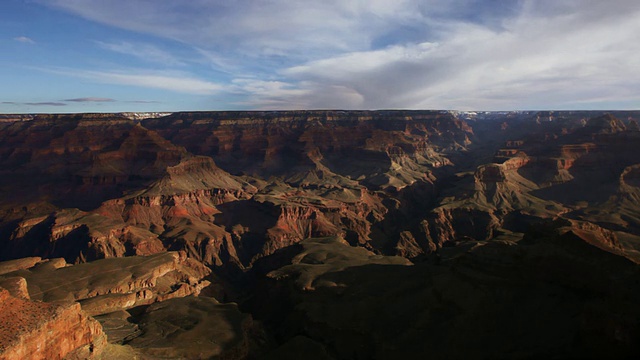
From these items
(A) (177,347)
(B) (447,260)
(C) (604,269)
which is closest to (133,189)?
(A) (177,347)

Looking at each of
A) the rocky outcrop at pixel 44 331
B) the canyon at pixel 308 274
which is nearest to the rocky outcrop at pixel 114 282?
the canyon at pixel 308 274

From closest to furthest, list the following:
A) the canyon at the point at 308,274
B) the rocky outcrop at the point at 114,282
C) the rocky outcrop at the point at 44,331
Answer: the rocky outcrop at the point at 44,331
the canyon at the point at 308,274
the rocky outcrop at the point at 114,282

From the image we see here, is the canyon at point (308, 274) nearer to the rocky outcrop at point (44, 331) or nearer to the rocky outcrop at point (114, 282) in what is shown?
the rocky outcrop at point (44, 331)

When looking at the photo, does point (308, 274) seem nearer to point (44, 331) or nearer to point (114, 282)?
point (114, 282)

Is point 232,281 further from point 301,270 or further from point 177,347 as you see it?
point 177,347

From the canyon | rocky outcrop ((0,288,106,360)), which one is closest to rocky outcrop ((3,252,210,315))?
the canyon

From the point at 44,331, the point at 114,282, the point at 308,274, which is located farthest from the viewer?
the point at 308,274

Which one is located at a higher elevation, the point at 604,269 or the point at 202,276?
the point at 604,269

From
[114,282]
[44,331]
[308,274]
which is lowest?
[114,282]

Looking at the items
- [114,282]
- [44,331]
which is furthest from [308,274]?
[44,331]

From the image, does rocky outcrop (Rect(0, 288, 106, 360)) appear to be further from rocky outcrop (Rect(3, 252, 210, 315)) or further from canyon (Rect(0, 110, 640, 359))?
rocky outcrop (Rect(3, 252, 210, 315))

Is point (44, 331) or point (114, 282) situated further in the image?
point (114, 282)
